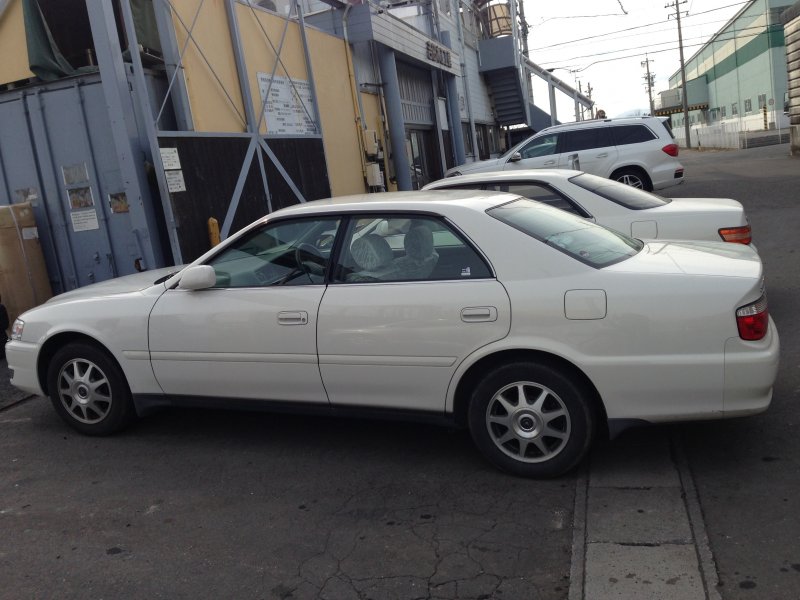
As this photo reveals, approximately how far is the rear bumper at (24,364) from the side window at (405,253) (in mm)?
2371

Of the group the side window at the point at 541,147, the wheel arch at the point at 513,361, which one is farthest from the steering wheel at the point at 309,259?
the side window at the point at 541,147

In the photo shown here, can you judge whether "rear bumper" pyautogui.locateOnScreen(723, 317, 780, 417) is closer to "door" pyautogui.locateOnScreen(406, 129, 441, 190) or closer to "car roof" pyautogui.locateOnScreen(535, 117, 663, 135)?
"car roof" pyautogui.locateOnScreen(535, 117, 663, 135)

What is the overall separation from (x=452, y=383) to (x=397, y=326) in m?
0.43

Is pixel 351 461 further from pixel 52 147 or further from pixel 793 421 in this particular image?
pixel 52 147

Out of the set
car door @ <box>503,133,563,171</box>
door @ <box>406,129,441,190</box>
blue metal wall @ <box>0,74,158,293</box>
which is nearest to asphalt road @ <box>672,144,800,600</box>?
blue metal wall @ <box>0,74,158,293</box>

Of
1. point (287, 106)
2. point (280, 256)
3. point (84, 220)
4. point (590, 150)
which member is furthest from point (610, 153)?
point (280, 256)

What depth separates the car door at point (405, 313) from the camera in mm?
4051

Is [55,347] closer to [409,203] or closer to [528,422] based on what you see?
[409,203]

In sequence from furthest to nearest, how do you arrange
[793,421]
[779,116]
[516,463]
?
[779,116] < [793,421] < [516,463]

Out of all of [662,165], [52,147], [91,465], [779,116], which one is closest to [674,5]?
[779,116]

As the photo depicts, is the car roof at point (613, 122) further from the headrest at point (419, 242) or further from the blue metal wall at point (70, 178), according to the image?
the headrest at point (419, 242)

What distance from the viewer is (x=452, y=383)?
413cm

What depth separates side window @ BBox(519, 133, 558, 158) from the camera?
14.7 m

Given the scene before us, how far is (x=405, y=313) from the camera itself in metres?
4.16
